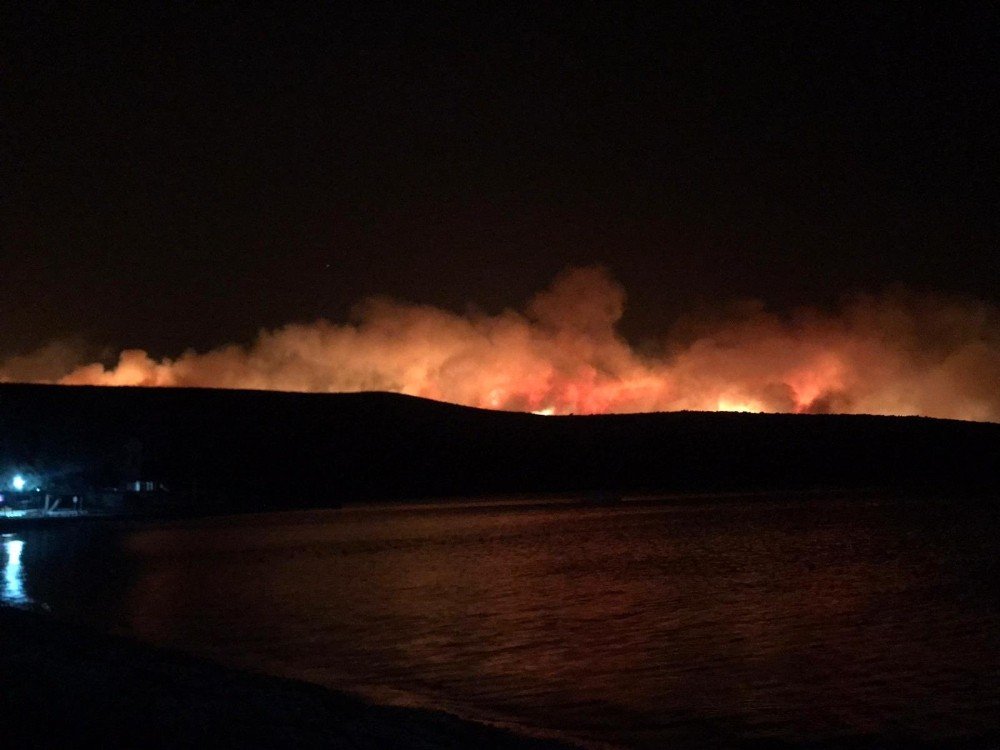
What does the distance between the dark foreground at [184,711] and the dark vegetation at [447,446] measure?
3566 inches

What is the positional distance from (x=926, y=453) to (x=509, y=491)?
5010 cm

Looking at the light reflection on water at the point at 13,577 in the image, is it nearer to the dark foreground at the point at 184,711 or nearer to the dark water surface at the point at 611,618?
the dark water surface at the point at 611,618

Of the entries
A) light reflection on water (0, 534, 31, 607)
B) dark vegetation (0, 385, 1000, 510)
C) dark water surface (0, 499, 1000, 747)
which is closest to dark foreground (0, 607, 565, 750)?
dark water surface (0, 499, 1000, 747)

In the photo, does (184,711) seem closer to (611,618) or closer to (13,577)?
(611,618)

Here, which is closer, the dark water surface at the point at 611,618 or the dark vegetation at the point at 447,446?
the dark water surface at the point at 611,618

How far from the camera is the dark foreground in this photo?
1215 cm

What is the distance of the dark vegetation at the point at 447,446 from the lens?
4791 inches

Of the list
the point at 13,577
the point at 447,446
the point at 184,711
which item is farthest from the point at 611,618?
the point at 447,446

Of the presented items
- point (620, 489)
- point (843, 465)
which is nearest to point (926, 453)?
point (843, 465)

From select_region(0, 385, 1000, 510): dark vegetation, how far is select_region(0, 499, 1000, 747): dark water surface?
6707 centimetres

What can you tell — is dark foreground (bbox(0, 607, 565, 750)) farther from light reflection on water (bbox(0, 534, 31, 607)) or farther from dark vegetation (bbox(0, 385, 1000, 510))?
dark vegetation (bbox(0, 385, 1000, 510))

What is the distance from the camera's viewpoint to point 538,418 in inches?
6053

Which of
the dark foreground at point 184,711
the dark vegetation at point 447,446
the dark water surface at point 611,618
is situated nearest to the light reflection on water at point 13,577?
the dark water surface at point 611,618

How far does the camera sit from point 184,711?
13.5m
